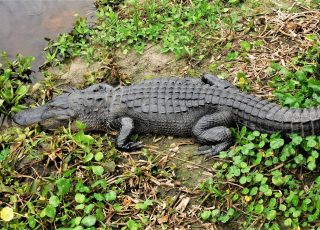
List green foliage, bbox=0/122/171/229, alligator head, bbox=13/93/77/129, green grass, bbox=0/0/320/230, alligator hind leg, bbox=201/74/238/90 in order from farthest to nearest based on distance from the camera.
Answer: alligator head, bbox=13/93/77/129
alligator hind leg, bbox=201/74/238/90
green foliage, bbox=0/122/171/229
green grass, bbox=0/0/320/230

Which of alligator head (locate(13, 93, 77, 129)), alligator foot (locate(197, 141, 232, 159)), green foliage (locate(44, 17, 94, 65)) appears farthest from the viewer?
green foliage (locate(44, 17, 94, 65))

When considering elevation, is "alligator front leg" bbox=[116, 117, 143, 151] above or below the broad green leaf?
above

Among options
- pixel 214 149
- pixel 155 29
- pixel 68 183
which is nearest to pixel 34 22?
pixel 155 29

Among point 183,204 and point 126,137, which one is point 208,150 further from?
point 126,137

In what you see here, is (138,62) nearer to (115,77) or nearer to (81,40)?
(115,77)

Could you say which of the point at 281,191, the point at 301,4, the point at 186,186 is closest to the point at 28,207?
the point at 186,186

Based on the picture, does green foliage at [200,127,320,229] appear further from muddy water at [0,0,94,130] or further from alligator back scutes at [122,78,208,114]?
muddy water at [0,0,94,130]

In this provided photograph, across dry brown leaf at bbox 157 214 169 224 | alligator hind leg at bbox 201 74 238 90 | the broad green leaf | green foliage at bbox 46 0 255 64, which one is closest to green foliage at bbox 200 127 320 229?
dry brown leaf at bbox 157 214 169 224

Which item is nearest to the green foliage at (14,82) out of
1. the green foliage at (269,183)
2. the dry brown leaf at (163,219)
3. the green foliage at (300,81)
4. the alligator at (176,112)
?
the alligator at (176,112)
